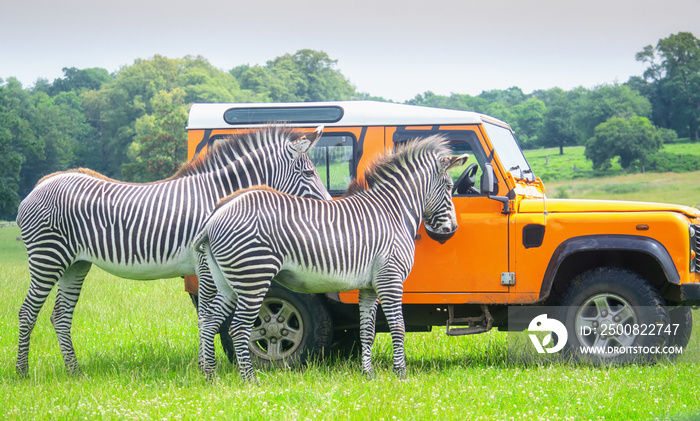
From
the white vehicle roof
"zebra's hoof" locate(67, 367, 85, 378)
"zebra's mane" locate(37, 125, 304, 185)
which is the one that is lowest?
"zebra's hoof" locate(67, 367, 85, 378)

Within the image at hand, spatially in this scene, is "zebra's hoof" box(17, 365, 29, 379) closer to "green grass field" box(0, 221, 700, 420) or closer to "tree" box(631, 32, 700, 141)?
"green grass field" box(0, 221, 700, 420)

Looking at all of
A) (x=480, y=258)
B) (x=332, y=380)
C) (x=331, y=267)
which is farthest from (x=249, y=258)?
(x=480, y=258)

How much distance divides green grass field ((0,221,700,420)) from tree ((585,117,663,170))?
6661 centimetres

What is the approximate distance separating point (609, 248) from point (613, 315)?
2.16ft

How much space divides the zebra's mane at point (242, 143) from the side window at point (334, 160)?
30 cm

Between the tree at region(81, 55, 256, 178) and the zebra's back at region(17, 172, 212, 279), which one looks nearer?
the zebra's back at region(17, 172, 212, 279)

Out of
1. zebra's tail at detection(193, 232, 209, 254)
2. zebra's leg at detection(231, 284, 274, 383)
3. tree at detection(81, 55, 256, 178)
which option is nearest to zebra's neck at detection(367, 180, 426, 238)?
zebra's leg at detection(231, 284, 274, 383)

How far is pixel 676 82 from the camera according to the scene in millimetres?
83375

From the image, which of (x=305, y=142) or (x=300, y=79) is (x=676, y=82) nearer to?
(x=300, y=79)

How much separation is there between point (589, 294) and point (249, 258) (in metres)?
3.08

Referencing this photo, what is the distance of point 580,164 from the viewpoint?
236 ft

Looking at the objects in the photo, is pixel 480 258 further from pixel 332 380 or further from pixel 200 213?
pixel 200 213

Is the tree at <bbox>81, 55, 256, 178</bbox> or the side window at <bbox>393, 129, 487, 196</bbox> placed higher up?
the tree at <bbox>81, 55, 256, 178</bbox>

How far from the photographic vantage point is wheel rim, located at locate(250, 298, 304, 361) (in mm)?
6727
